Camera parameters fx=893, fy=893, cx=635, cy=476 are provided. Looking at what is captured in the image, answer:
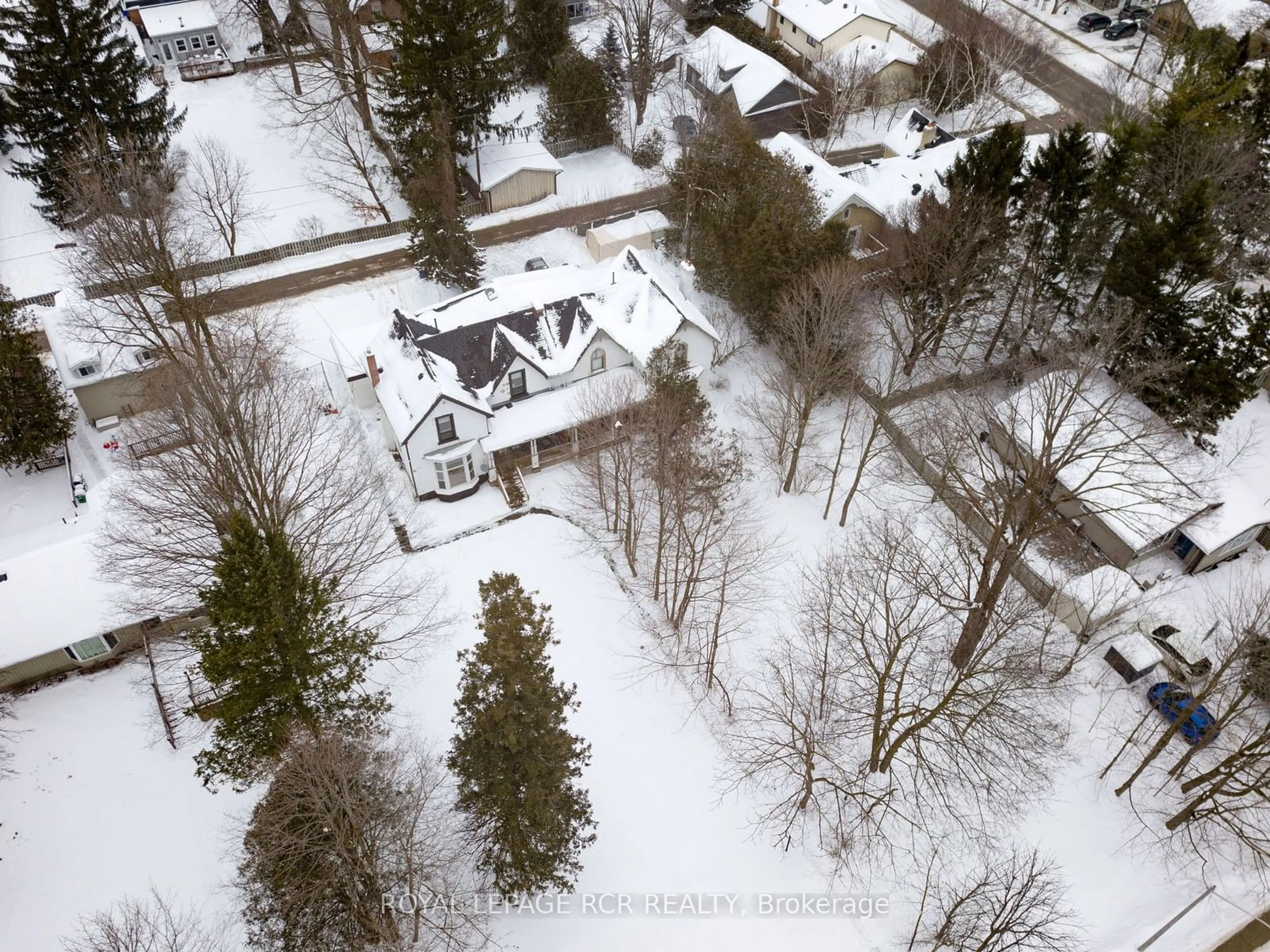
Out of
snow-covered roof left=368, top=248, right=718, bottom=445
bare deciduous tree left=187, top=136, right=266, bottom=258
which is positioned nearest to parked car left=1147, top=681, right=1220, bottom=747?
snow-covered roof left=368, top=248, right=718, bottom=445

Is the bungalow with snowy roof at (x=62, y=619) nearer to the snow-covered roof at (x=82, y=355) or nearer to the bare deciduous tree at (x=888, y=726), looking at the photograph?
the snow-covered roof at (x=82, y=355)

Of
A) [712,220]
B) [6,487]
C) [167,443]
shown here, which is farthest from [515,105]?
[6,487]

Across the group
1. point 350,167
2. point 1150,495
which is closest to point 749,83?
point 350,167

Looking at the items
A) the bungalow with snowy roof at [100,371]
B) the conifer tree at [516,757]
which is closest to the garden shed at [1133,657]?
the conifer tree at [516,757]

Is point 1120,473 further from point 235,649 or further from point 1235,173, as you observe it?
point 235,649

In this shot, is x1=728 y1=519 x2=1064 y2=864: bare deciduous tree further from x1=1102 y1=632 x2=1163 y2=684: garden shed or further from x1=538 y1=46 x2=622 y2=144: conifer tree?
x1=538 y1=46 x2=622 y2=144: conifer tree

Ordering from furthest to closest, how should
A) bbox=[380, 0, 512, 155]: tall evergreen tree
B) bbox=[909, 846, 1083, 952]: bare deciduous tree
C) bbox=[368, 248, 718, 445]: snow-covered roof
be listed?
bbox=[380, 0, 512, 155]: tall evergreen tree, bbox=[368, 248, 718, 445]: snow-covered roof, bbox=[909, 846, 1083, 952]: bare deciduous tree
